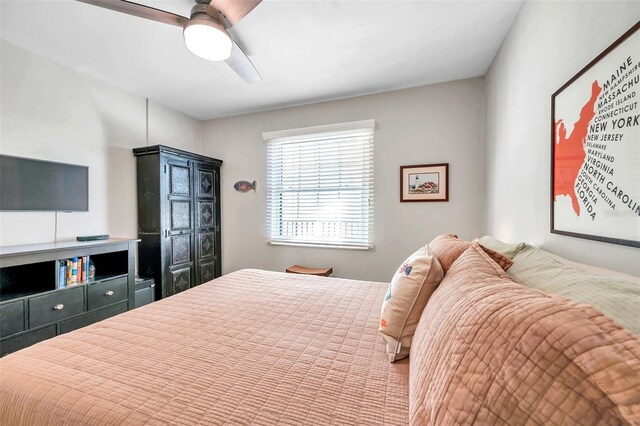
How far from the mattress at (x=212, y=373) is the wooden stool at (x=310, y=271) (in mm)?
1614

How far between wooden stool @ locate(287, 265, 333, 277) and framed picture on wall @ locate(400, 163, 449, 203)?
4.20 feet

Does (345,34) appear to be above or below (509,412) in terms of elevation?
above

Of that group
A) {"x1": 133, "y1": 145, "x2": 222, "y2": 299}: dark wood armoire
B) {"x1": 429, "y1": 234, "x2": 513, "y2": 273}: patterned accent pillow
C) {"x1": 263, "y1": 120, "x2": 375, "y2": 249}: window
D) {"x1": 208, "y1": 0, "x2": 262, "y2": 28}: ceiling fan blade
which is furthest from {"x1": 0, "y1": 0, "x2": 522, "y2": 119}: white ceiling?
{"x1": 429, "y1": 234, "x2": 513, "y2": 273}: patterned accent pillow

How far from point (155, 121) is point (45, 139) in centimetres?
121

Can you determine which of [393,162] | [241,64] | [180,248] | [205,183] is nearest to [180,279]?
[180,248]

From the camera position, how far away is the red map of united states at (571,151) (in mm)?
1024

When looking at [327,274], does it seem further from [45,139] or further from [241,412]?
[45,139]

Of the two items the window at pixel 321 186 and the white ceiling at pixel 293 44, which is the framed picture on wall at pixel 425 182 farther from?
the white ceiling at pixel 293 44

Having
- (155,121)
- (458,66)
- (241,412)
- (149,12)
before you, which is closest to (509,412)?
(241,412)

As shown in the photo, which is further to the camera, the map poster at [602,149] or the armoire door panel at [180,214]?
the armoire door panel at [180,214]

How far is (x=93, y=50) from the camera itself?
7.47 feet

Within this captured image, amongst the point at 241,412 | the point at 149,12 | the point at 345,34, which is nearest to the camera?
the point at 241,412

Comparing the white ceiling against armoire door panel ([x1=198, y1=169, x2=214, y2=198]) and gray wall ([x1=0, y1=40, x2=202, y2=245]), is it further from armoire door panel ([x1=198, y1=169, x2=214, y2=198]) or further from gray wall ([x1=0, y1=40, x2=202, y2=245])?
armoire door panel ([x1=198, y1=169, x2=214, y2=198])

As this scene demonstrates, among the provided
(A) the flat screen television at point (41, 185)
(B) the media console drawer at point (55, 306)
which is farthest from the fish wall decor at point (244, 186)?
(B) the media console drawer at point (55, 306)
